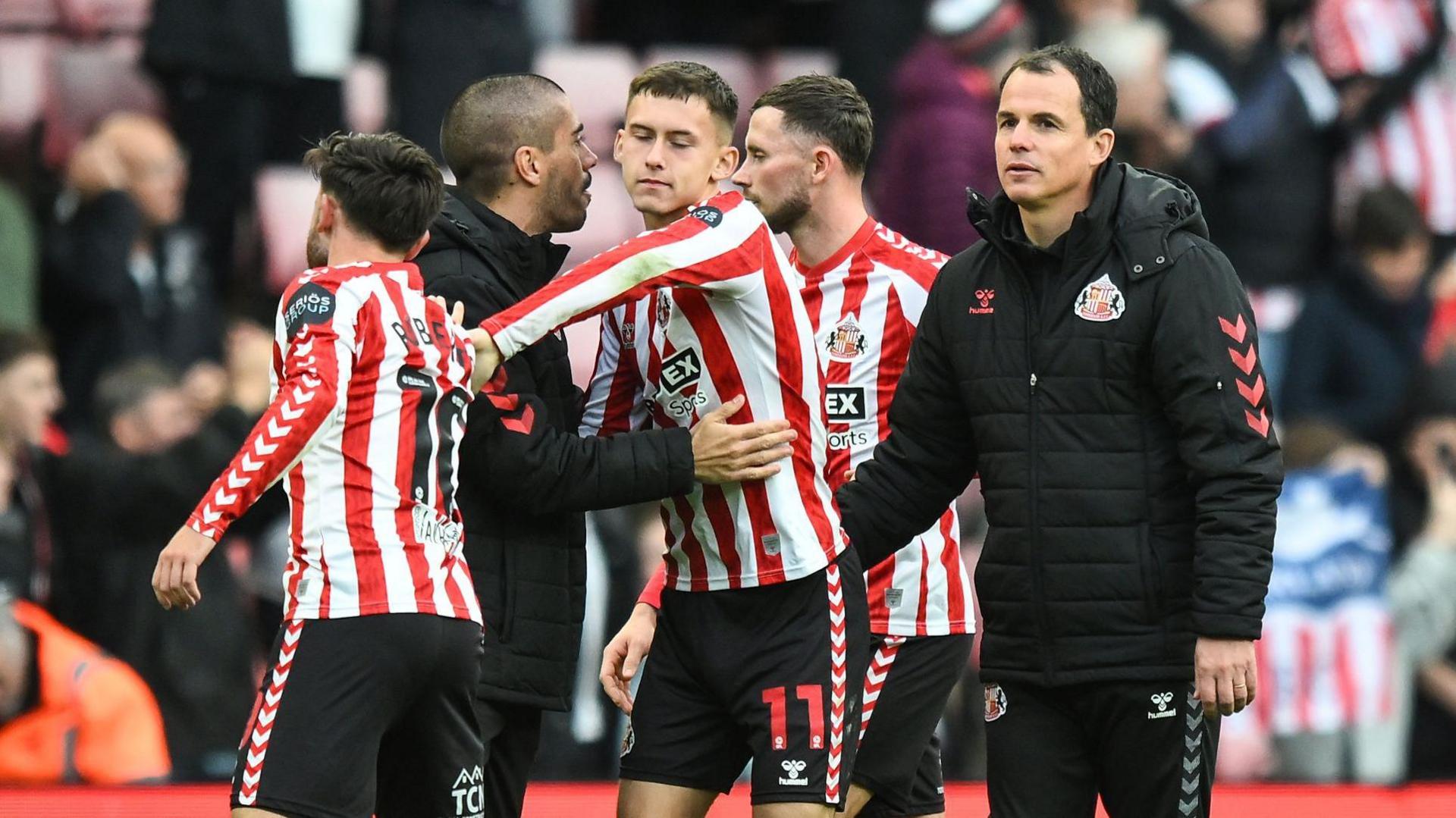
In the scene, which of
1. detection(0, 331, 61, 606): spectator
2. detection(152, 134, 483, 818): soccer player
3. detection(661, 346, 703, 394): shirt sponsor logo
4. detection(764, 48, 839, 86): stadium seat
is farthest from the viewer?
detection(764, 48, 839, 86): stadium seat

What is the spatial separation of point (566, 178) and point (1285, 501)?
4.32m

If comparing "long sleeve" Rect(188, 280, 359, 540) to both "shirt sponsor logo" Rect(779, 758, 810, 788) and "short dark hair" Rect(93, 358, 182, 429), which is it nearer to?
"shirt sponsor logo" Rect(779, 758, 810, 788)

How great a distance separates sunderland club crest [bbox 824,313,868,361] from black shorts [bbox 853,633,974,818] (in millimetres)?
696

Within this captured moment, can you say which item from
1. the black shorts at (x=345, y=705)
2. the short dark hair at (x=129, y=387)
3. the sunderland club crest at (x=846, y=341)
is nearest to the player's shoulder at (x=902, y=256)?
the sunderland club crest at (x=846, y=341)

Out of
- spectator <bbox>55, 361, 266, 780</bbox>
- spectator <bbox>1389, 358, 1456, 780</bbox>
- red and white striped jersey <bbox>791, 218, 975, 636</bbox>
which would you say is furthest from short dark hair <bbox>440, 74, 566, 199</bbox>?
spectator <bbox>1389, 358, 1456, 780</bbox>

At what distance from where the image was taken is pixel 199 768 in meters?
7.30

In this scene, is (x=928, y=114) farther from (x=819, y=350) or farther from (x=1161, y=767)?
(x=1161, y=767)

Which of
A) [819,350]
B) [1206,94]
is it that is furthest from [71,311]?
[1206,94]

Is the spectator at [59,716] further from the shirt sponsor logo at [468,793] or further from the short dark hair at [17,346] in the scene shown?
the shirt sponsor logo at [468,793]

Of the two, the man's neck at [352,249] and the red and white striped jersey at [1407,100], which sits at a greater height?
the red and white striped jersey at [1407,100]

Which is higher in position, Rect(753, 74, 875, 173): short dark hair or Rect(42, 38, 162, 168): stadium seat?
Rect(42, 38, 162, 168): stadium seat

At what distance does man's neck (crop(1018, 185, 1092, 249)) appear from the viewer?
4574 mm

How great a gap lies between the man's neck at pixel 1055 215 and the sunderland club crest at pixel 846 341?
89 cm

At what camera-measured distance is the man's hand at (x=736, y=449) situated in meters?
4.56
